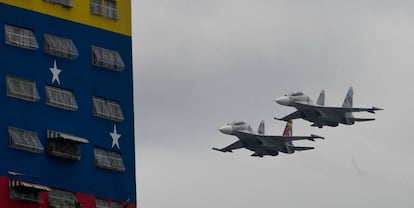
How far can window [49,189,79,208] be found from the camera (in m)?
113

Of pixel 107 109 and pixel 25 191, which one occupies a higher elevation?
pixel 107 109

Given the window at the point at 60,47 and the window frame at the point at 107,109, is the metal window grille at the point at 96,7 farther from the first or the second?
the window frame at the point at 107,109

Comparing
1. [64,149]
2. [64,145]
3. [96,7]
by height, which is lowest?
[64,149]

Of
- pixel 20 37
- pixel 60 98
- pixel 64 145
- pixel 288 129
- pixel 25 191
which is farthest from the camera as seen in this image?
pixel 288 129

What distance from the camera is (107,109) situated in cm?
11938

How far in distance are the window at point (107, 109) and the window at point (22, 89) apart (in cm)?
Result: 580

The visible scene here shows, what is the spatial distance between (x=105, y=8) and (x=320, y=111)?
50.0 meters

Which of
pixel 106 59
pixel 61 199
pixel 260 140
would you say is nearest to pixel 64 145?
pixel 61 199

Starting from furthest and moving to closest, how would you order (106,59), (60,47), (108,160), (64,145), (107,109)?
(106,59), (107,109), (108,160), (60,47), (64,145)

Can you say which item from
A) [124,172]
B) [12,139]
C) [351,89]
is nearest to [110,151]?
[124,172]

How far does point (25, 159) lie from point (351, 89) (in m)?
70.5

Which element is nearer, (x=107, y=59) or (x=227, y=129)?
(x=107, y=59)

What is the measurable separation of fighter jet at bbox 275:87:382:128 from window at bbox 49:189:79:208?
2145 inches

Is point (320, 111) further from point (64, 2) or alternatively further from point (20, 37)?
point (20, 37)
